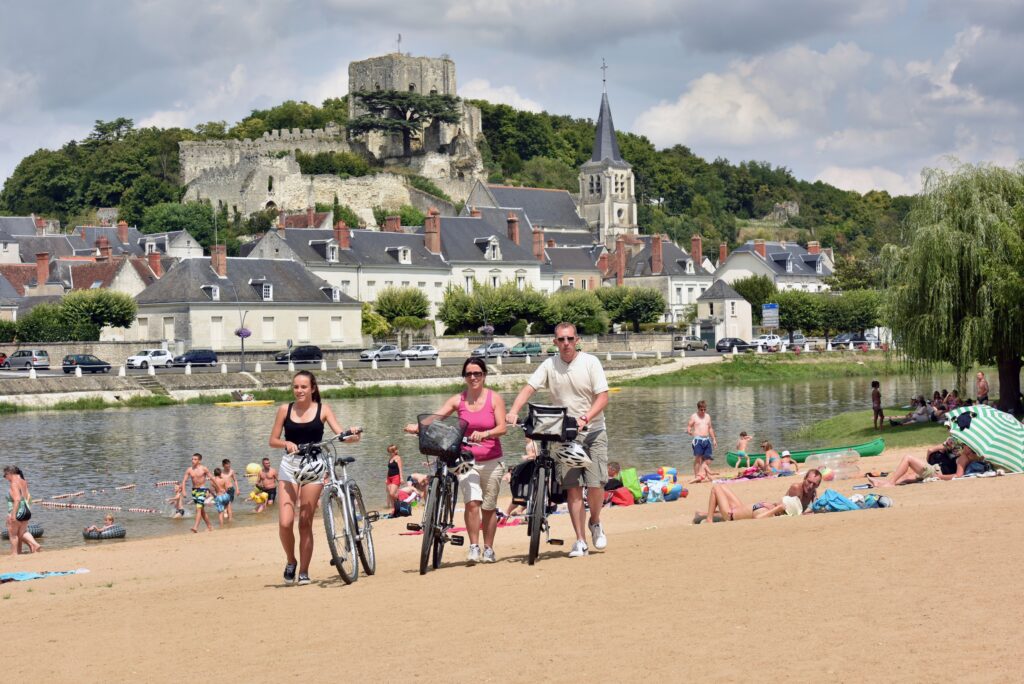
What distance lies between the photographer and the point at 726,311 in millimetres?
67938

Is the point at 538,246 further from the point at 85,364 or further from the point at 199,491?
the point at 199,491

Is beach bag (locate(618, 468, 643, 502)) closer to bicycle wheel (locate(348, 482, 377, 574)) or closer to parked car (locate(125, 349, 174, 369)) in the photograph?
bicycle wheel (locate(348, 482, 377, 574))

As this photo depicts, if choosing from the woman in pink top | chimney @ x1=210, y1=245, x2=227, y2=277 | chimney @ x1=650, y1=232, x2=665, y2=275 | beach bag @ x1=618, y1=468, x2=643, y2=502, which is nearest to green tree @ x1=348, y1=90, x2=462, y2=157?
chimney @ x1=650, y1=232, x2=665, y2=275

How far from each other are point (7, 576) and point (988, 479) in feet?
29.4

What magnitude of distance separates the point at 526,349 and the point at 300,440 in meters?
46.4

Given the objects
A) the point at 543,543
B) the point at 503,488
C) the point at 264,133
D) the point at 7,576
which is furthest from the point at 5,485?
the point at 264,133

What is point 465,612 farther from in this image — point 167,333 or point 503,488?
point 167,333

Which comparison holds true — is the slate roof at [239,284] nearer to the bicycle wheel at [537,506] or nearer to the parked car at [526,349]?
the parked car at [526,349]

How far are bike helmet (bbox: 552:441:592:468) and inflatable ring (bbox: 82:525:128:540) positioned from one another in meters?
9.46

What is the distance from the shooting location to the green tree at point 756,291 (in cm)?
6988

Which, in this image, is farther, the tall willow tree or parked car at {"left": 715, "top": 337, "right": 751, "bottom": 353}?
parked car at {"left": 715, "top": 337, "right": 751, "bottom": 353}

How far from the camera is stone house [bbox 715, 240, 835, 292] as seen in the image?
7925cm

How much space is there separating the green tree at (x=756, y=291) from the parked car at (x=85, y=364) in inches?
1399

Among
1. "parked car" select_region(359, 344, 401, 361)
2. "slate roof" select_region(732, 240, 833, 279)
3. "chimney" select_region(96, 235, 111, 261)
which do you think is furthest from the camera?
"slate roof" select_region(732, 240, 833, 279)
